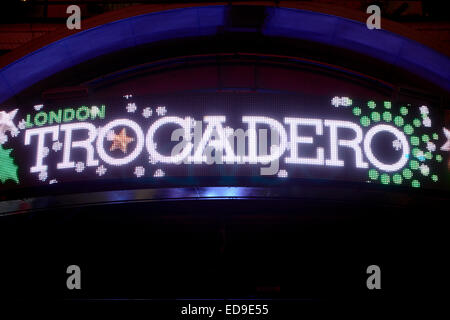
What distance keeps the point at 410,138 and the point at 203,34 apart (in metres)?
3.97

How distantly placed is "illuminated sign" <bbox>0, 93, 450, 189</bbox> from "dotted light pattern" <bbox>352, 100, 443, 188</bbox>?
1 centimetres

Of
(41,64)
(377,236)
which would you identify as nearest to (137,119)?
(41,64)

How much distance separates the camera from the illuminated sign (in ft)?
18.6

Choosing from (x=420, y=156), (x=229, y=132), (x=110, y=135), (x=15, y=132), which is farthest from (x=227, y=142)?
(x=15, y=132)

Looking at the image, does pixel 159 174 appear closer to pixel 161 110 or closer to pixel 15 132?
pixel 161 110

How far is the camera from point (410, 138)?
20.0 ft

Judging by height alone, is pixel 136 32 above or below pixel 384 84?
above

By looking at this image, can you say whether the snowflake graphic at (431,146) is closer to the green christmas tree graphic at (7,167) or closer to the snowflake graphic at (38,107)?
the snowflake graphic at (38,107)

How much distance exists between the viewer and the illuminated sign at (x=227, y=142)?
18.6 feet

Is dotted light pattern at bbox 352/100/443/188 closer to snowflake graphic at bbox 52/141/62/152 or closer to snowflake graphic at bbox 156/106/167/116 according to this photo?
snowflake graphic at bbox 156/106/167/116

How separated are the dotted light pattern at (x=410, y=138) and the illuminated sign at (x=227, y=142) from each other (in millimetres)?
14

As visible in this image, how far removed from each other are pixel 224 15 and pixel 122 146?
3.13m
